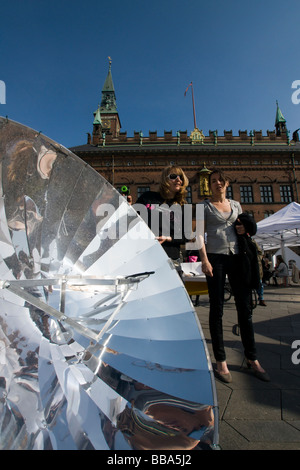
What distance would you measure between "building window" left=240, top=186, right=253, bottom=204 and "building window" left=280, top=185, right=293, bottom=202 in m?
3.62

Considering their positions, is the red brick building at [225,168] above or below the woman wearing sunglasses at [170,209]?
above

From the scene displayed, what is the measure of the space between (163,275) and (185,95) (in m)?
38.2

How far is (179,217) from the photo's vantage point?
7.14ft

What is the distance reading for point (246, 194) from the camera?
28.1m

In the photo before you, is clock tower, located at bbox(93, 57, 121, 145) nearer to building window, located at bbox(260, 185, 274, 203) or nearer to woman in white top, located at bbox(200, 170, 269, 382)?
building window, located at bbox(260, 185, 274, 203)

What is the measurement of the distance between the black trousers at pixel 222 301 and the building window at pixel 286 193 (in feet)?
98.2

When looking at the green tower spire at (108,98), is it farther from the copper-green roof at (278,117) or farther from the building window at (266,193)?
the building window at (266,193)

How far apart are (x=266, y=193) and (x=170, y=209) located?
2956 cm

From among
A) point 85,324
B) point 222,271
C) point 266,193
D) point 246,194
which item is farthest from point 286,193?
point 85,324

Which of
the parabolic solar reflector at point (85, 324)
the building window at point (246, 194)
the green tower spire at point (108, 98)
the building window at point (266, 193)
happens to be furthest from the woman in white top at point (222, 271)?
the green tower spire at point (108, 98)

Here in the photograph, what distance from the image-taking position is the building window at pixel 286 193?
28.0 metres

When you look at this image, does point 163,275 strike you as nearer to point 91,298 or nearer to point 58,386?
point 91,298

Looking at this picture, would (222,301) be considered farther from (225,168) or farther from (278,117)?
(278,117)
